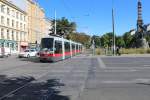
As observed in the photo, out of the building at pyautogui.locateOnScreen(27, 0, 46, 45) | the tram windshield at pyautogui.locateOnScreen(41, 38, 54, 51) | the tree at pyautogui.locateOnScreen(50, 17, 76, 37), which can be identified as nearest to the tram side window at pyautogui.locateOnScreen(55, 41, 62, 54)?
the tram windshield at pyautogui.locateOnScreen(41, 38, 54, 51)

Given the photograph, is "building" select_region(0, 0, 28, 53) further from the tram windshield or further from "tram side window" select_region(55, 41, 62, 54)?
the tram windshield

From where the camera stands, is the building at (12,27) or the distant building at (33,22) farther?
the distant building at (33,22)

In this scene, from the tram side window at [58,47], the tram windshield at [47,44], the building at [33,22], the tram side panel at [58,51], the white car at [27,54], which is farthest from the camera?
the building at [33,22]

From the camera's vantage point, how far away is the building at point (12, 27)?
81.2 metres

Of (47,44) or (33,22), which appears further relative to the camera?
(33,22)

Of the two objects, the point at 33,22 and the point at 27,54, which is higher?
the point at 33,22

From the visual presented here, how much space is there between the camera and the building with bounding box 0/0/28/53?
266 ft

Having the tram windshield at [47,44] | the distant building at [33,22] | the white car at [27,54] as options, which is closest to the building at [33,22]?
the distant building at [33,22]

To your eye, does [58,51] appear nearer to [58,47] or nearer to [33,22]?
[58,47]

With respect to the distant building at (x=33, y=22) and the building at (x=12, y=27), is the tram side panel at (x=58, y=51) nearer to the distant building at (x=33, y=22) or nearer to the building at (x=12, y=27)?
the building at (x=12, y=27)

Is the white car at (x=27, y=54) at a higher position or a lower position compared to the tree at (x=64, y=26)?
lower

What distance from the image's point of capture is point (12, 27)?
88.2 metres

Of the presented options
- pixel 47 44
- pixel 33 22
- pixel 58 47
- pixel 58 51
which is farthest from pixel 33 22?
pixel 47 44

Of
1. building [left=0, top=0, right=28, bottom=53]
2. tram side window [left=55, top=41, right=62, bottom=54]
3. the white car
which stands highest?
building [left=0, top=0, right=28, bottom=53]
